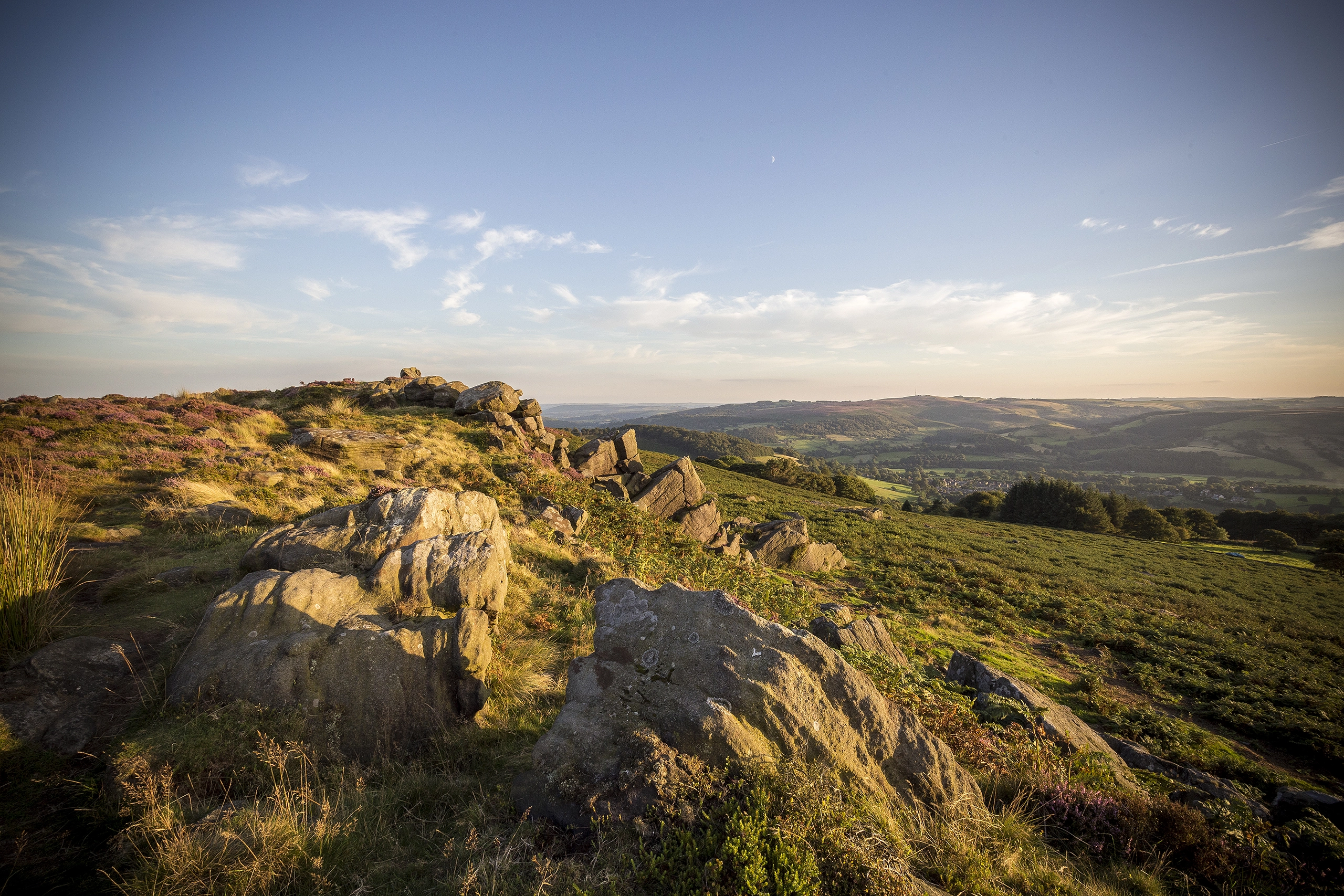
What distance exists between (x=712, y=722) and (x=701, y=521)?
18.9 metres

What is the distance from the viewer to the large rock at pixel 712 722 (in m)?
4.75

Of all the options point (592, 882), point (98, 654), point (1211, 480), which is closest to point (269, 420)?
point (98, 654)

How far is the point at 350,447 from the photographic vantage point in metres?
18.8

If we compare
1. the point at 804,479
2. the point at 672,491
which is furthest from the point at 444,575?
the point at 804,479

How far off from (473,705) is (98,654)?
497cm

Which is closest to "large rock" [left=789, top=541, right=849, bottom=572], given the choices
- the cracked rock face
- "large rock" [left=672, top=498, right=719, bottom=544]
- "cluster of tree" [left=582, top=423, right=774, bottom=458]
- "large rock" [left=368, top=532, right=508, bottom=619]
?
"large rock" [left=672, top=498, right=719, bottom=544]

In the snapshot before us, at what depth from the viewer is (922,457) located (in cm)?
18938

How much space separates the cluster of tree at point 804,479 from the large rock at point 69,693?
227 feet

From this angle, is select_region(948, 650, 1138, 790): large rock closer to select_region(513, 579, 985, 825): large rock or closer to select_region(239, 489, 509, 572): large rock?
select_region(513, 579, 985, 825): large rock

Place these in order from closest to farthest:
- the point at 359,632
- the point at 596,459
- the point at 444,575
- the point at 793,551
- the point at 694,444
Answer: the point at 359,632
the point at 444,575
the point at 793,551
the point at 596,459
the point at 694,444

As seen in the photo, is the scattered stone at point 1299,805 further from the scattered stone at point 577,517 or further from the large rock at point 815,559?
the large rock at point 815,559

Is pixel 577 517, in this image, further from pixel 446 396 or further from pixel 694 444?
pixel 694 444

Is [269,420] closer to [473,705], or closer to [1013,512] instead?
[473,705]

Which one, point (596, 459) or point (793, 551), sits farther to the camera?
point (596, 459)
